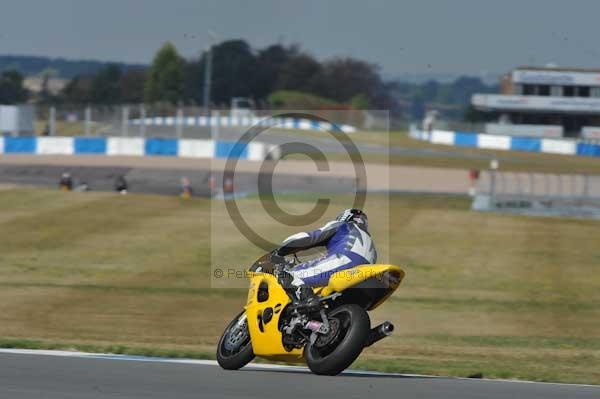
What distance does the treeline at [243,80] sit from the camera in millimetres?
54406

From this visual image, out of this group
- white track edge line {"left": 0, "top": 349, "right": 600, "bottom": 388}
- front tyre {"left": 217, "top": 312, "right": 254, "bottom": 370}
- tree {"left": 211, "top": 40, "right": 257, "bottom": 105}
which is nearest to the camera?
front tyre {"left": 217, "top": 312, "right": 254, "bottom": 370}

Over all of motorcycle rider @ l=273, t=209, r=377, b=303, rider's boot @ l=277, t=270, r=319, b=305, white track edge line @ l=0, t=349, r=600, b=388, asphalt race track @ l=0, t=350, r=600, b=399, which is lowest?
white track edge line @ l=0, t=349, r=600, b=388

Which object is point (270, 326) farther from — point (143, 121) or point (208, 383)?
point (143, 121)

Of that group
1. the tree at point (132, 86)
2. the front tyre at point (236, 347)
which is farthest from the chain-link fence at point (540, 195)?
the tree at point (132, 86)

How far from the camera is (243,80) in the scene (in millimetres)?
81125

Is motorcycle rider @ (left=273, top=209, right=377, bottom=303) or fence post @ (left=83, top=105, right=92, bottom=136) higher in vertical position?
fence post @ (left=83, top=105, right=92, bottom=136)

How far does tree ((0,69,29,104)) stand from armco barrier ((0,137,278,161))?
274 inches

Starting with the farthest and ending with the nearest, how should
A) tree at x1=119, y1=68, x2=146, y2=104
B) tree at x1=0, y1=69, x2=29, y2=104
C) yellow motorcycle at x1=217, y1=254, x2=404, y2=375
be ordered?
tree at x1=119, y1=68, x2=146, y2=104 → tree at x1=0, y1=69, x2=29, y2=104 → yellow motorcycle at x1=217, y1=254, x2=404, y2=375

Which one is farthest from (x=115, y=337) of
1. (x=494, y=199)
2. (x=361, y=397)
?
(x=494, y=199)

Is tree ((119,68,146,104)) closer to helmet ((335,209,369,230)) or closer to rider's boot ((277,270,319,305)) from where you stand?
rider's boot ((277,270,319,305))

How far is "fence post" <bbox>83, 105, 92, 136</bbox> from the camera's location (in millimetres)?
42875

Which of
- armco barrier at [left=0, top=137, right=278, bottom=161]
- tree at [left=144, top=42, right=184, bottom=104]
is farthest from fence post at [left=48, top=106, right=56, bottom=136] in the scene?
tree at [left=144, top=42, right=184, bottom=104]

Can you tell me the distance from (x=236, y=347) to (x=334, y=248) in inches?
48.9

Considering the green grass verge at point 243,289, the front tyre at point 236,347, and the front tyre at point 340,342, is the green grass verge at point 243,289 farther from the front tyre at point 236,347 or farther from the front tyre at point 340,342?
the front tyre at point 340,342
